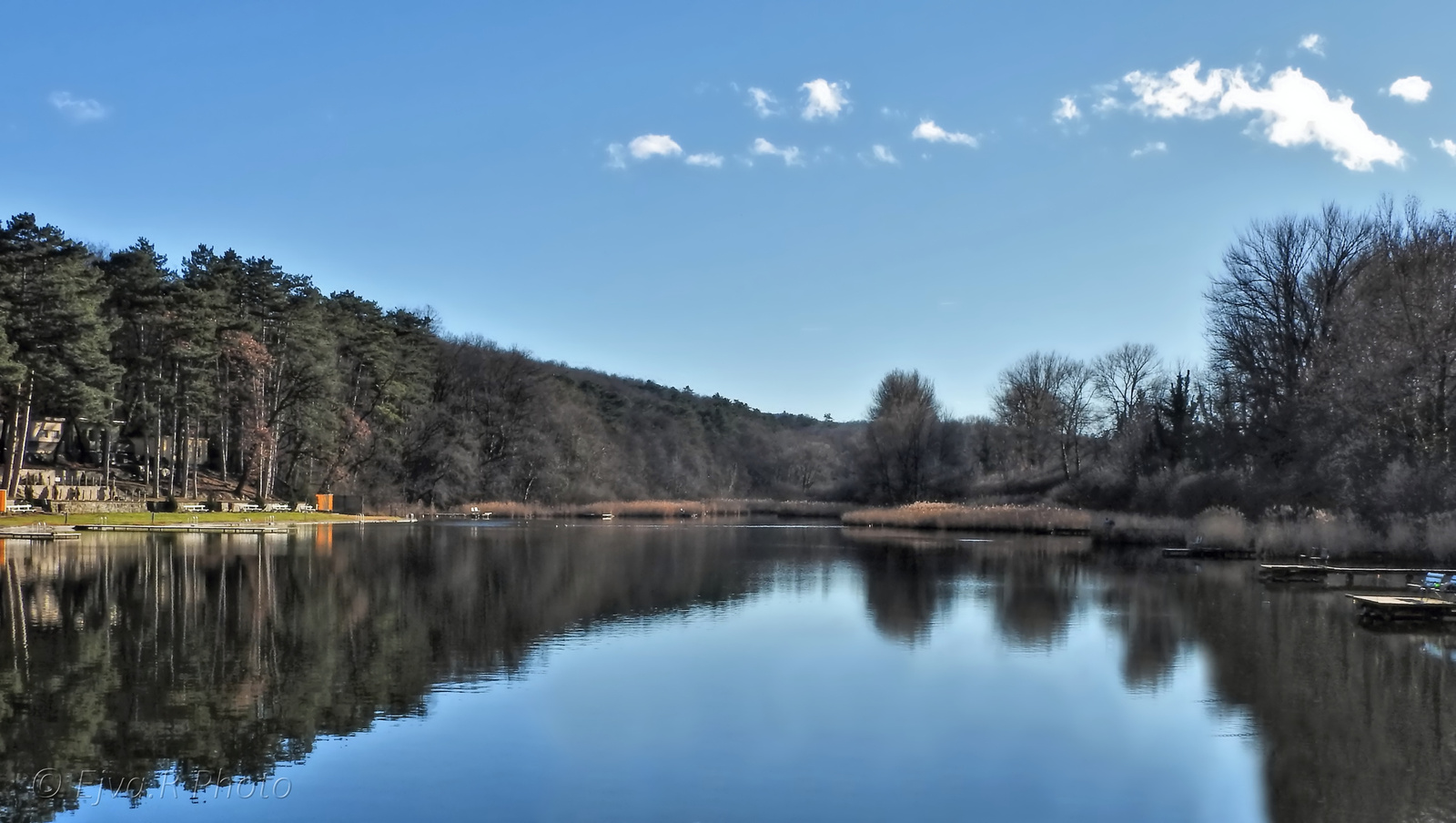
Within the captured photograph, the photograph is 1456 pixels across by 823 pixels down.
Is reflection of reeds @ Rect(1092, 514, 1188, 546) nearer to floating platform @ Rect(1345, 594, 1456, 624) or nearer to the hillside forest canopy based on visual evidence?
the hillside forest canopy

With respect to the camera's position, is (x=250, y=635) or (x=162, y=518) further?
(x=162, y=518)

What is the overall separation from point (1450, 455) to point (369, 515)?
46008mm

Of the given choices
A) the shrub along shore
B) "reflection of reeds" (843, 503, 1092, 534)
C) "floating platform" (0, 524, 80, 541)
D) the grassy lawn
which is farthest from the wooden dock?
the grassy lawn

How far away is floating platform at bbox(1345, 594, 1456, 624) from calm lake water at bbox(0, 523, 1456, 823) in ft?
1.77

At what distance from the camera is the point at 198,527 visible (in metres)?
39.6

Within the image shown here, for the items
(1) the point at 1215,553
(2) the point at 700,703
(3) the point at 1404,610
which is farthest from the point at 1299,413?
(2) the point at 700,703

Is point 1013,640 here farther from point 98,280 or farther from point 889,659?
point 98,280

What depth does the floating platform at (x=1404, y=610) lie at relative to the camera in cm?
1902

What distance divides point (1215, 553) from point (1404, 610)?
15.6 metres

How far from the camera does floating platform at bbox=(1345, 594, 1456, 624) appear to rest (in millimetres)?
19016

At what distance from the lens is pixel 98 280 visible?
42594 millimetres

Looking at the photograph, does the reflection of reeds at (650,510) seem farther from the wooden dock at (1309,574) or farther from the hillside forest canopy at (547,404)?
the wooden dock at (1309,574)

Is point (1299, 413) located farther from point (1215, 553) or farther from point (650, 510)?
point (650, 510)

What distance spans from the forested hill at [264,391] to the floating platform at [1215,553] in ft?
115
